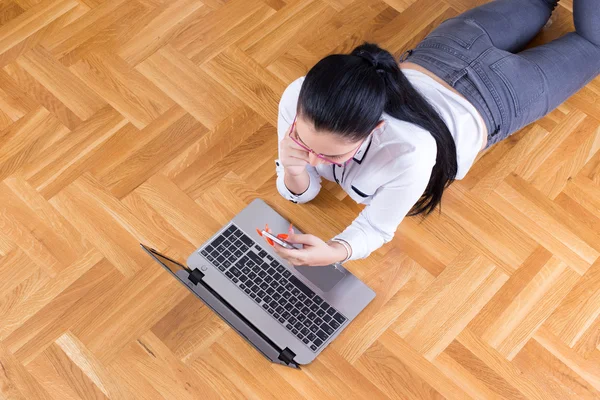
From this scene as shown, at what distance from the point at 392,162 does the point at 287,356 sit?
53 cm

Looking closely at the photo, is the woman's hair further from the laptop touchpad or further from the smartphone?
the laptop touchpad

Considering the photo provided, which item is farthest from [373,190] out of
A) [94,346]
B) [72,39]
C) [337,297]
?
[72,39]

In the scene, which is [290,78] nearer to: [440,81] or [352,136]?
[440,81]

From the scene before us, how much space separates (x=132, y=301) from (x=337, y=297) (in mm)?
526

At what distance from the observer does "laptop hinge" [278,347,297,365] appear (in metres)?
1.35

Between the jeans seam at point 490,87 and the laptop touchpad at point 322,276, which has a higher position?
the jeans seam at point 490,87

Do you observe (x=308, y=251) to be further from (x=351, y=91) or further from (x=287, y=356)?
(x=351, y=91)

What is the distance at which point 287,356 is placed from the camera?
1.37 metres

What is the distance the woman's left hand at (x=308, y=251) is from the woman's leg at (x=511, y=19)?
77 centimetres

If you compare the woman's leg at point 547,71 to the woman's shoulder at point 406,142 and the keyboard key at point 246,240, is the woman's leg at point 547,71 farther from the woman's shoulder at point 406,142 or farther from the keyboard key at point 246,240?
the keyboard key at point 246,240

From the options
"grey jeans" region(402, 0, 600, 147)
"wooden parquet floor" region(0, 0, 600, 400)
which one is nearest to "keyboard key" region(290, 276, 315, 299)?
"wooden parquet floor" region(0, 0, 600, 400)

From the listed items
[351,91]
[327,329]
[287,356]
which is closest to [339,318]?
[327,329]

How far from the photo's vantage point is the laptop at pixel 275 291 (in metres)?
1.41

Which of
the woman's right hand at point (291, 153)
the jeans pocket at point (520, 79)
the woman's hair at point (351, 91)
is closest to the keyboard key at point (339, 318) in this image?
the woman's right hand at point (291, 153)
